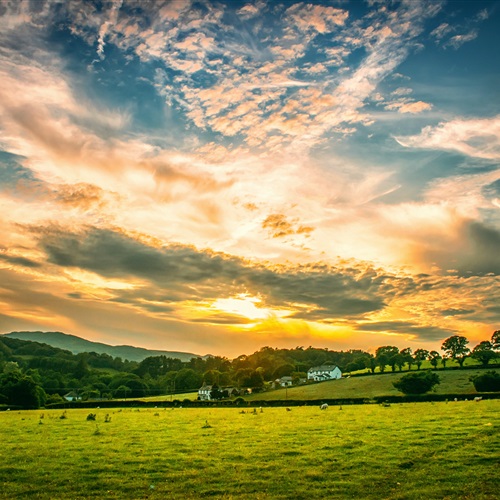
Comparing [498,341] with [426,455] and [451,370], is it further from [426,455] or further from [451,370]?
[426,455]

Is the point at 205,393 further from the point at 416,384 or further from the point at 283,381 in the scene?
the point at 416,384

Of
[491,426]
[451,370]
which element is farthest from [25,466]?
[451,370]

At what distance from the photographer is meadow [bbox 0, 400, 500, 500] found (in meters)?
16.6

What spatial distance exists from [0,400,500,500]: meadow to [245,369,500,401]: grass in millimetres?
80333

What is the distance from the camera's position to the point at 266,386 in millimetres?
155750

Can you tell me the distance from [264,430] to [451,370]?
118709mm

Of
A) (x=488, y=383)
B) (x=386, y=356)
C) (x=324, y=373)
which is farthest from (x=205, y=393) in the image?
(x=488, y=383)

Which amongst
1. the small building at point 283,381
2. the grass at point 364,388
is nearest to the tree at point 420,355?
the grass at point 364,388

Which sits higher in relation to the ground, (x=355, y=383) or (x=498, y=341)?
(x=498, y=341)

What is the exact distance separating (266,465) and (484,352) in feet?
494

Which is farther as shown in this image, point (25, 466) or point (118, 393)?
point (118, 393)

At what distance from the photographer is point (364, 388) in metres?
120

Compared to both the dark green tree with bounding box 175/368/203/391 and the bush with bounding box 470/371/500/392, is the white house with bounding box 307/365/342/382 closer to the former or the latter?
the dark green tree with bounding box 175/368/203/391

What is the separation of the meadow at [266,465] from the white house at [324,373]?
15727 cm
